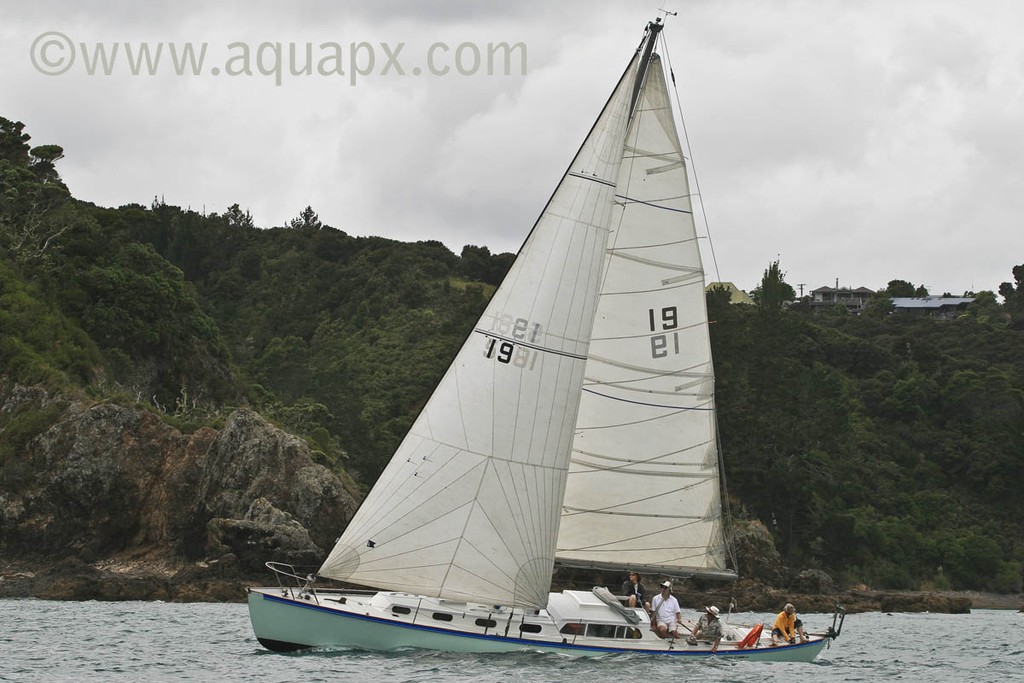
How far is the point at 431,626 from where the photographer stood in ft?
78.7

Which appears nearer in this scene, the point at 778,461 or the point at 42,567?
the point at 42,567

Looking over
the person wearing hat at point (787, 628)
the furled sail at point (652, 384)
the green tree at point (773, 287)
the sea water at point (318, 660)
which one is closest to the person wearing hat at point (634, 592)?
the furled sail at point (652, 384)

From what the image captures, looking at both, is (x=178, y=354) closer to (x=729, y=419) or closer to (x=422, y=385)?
(x=422, y=385)

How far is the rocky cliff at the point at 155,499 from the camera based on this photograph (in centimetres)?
4869

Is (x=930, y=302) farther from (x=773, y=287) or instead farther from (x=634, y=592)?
(x=634, y=592)

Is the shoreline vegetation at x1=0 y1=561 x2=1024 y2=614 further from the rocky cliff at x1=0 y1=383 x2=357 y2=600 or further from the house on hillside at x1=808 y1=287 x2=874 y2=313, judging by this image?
the house on hillside at x1=808 y1=287 x2=874 y2=313

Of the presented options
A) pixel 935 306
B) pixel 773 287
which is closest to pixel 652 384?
pixel 773 287

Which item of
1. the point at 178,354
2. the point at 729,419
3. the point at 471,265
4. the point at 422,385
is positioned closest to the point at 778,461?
the point at 729,419

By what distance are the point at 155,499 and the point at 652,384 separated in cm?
3196

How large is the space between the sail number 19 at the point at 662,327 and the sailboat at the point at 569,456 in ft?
0.10

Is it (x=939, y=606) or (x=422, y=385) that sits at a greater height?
(x=422, y=385)

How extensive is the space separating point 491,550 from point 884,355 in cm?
8301

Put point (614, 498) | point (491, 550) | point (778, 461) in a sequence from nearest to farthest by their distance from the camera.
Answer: point (491, 550)
point (614, 498)
point (778, 461)

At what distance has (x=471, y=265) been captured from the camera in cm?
11488
